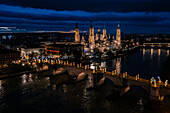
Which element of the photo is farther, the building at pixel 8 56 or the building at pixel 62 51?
the building at pixel 62 51

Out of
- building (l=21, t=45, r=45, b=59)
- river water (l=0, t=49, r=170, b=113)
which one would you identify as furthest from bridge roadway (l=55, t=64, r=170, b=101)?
building (l=21, t=45, r=45, b=59)

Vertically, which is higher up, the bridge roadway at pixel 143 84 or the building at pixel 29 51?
the building at pixel 29 51

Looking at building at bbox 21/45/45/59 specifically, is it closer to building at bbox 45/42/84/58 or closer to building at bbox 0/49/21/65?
building at bbox 45/42/84/58

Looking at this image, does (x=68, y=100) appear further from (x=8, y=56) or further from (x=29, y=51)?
(x=29, y=51)

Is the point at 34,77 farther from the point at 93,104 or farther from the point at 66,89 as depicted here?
the point at 93,104

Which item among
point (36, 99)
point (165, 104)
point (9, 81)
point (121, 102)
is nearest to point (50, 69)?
point (9, 81)

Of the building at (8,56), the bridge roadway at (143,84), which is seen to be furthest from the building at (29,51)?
the bridge roadway at (143,84)

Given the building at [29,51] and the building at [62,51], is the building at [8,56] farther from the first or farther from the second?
the building at [62,51]

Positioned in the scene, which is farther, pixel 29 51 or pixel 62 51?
pixel 62 51

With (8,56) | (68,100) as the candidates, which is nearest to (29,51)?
(8,56)

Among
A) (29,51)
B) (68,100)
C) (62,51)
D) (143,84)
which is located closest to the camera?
(143,84)

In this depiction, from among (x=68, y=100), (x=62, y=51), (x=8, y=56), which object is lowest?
(x=68, y=100)
